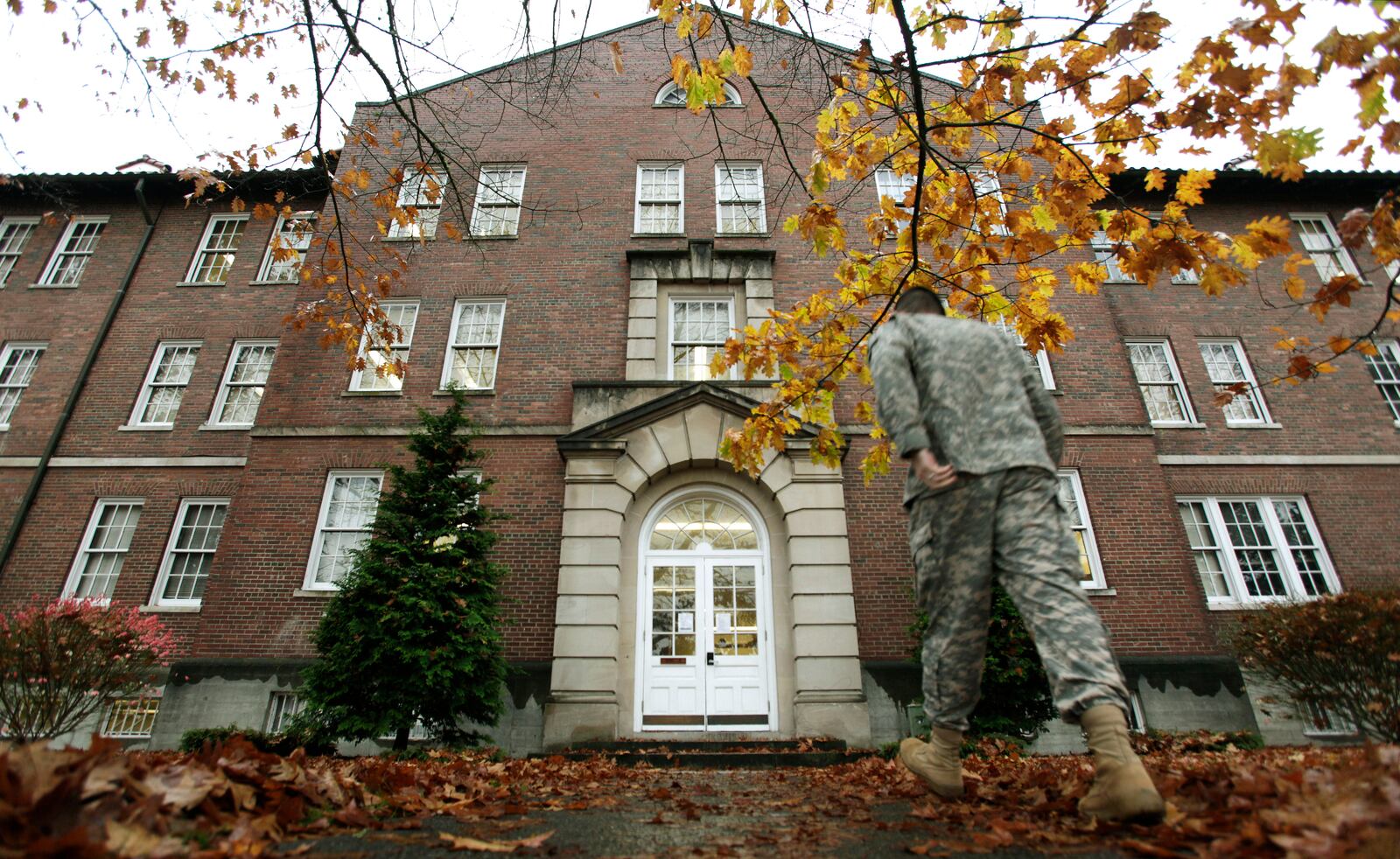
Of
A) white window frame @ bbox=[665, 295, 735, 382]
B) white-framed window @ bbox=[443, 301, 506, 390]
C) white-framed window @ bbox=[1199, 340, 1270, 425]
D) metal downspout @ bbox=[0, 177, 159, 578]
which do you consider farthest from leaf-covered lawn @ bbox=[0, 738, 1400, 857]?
metal downspout @ bbox=[0, 177, 159, 578]

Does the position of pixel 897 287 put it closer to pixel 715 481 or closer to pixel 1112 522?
pixel 715 481

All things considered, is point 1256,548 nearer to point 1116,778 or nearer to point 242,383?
point 1116,778

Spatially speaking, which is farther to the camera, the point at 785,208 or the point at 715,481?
the point at 785,208

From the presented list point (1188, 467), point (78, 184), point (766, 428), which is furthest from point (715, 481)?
point (78, 184)

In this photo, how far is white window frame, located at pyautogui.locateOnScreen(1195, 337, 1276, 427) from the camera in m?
13.5

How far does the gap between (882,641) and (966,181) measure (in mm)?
7540

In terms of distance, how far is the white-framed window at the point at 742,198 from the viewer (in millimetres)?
14000

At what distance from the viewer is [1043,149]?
4.80 metres

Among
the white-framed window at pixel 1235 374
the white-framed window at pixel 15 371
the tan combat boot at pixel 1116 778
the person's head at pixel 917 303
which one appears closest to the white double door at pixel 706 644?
the person's head at pixel 917 303

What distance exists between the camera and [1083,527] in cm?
1153

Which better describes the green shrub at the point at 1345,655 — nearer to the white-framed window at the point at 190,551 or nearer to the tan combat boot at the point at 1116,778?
the tan combat boot at the point at 1116,778

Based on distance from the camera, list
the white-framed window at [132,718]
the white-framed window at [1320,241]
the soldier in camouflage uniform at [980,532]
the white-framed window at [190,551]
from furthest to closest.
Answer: the white-framed window at [1320,241] < the white-framed window at [190,551] < the white-framed window at [132,718] < the soldier in camouflage uniform at [980,532]

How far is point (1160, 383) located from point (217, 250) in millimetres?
22416

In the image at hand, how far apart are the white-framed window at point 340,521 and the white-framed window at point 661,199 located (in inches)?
299
